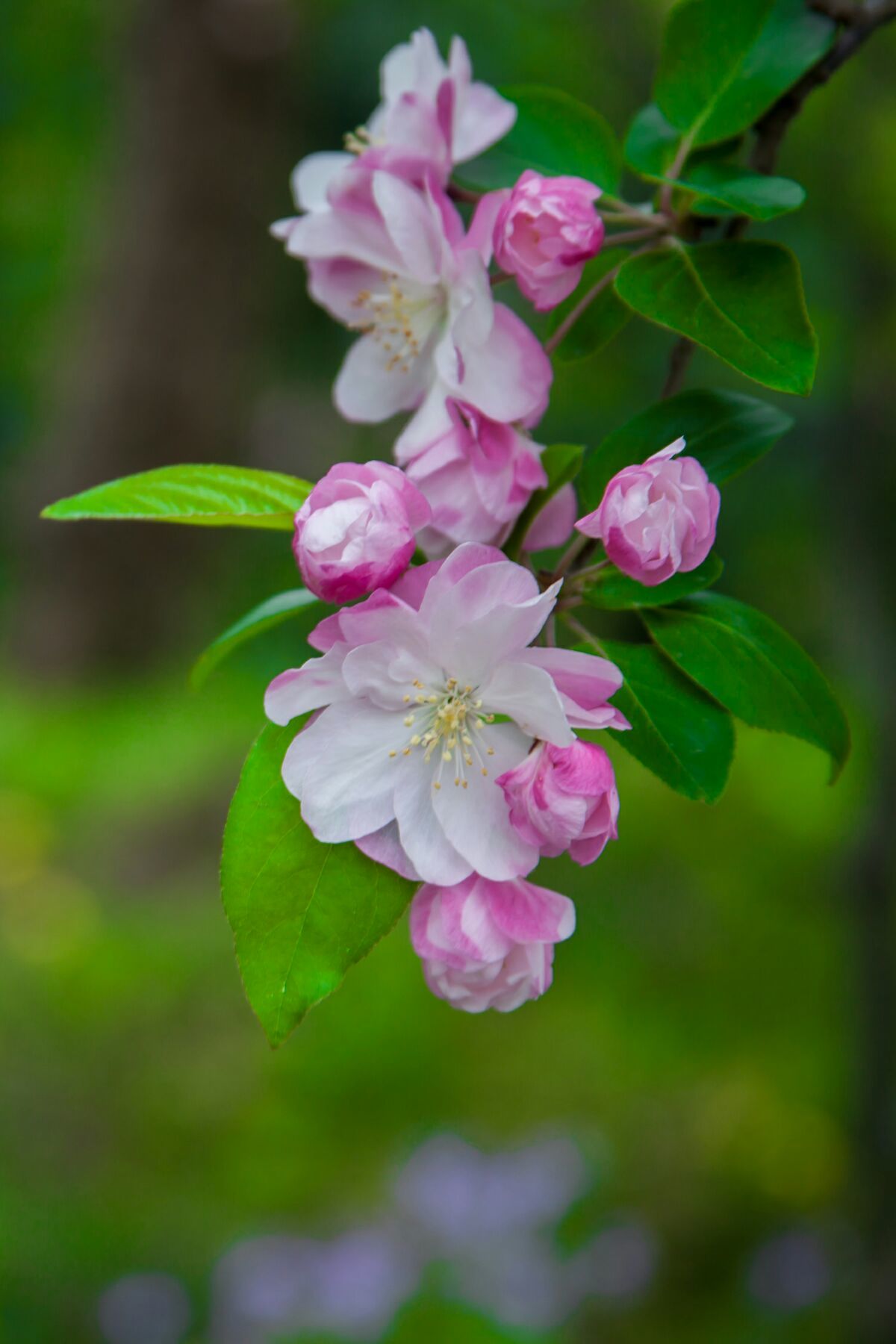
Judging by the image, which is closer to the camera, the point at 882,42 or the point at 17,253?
the point at 882,42

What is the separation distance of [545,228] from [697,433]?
124 mm

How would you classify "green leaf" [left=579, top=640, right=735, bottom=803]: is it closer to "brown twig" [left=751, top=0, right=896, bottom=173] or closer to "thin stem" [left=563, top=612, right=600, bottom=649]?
"thin stem" [left=563, top=612, right=600, bottom=649]

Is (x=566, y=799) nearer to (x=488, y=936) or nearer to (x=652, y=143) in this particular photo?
(x=488, y=936)

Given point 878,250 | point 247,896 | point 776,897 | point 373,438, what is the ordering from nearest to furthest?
point 247,896
point 878,250
point 776,897
point 373,438

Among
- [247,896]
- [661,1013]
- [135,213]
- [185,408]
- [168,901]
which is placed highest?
[247,896]

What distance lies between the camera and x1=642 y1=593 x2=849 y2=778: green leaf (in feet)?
1.81

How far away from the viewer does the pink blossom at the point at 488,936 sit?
0.53m

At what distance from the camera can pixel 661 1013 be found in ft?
10.5

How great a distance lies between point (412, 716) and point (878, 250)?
72.0 inches

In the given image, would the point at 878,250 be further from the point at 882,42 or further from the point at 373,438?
the point at 373,438

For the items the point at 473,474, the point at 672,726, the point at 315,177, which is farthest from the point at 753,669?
the point at 315,177

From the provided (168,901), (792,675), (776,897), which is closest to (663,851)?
(776,897)

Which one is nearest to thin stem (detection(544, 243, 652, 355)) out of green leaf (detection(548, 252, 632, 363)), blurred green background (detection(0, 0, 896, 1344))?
green leaf (detection(548, 252, 632, 363))

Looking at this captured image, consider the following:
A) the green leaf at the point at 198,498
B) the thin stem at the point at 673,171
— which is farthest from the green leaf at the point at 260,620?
the thin stem at the point at 673,171
